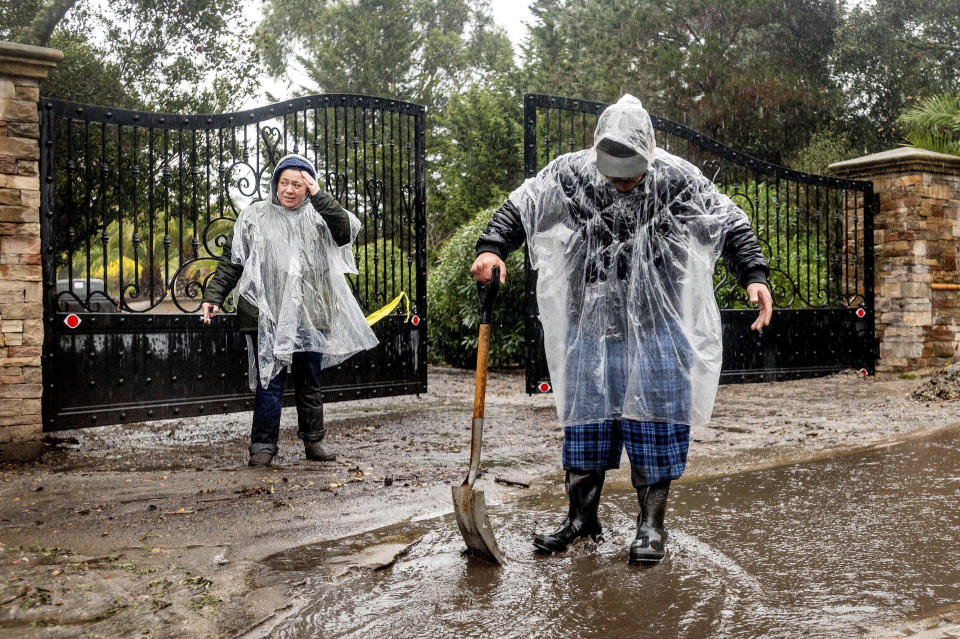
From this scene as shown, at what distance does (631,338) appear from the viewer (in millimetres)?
3250

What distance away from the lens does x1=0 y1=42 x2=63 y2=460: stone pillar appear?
5.11 metres

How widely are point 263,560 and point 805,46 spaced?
75.1 ft

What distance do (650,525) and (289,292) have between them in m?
2.50

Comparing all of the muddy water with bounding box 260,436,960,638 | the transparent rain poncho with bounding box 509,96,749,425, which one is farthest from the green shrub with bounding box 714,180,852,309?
the transparent rain poncho with bounding box 509,96,749,425

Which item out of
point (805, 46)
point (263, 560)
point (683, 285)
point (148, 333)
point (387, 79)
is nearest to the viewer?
point (263, 560)

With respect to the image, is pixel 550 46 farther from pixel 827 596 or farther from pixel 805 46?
pixel 827 596

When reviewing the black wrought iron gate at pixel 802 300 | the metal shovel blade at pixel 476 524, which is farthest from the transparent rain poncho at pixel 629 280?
the black wrought iron gate at pixel 802 300

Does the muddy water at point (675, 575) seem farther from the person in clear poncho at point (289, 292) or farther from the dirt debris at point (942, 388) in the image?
the dirt debris at point (942, 388)

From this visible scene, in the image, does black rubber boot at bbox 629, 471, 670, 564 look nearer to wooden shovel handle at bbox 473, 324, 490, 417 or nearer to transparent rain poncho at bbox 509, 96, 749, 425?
transparent rain poncho at bbox 509, 96, 749, 425

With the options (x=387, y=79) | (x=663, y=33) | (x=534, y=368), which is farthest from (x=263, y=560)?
(x=387, y=79)

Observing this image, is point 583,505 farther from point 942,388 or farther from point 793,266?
point 793,266

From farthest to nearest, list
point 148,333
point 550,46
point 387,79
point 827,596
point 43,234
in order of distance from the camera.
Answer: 1. point 387,79
2. point 550,46
3. point 148,333
4. point 43,234
5. point 827,596

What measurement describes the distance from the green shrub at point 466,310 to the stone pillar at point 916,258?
4.22 metres

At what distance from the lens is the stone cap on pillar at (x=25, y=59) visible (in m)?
5.11
